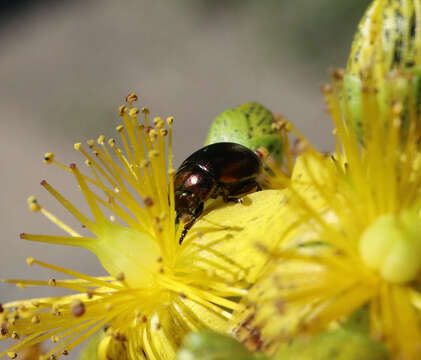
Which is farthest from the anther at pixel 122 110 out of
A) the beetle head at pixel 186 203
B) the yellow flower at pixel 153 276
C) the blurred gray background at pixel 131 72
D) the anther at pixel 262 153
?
the blurred gray background at pixel 131 72

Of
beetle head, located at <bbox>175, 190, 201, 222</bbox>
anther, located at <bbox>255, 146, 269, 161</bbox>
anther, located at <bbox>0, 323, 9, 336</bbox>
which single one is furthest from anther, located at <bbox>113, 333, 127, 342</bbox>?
anther, located at <bbox>255, 146, 269, 161</bbox>

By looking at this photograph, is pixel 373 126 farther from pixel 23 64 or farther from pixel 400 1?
pixel 23 64

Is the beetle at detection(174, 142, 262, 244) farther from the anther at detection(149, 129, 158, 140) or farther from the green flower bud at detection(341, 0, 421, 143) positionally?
the green flower bud at detection(341, 0, 421, 143)

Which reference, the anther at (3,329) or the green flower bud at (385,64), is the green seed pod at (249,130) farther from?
the anther at (3,329)

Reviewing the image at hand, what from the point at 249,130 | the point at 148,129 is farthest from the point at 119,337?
the point at 249,130

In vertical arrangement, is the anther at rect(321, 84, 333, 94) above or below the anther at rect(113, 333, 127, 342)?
above
